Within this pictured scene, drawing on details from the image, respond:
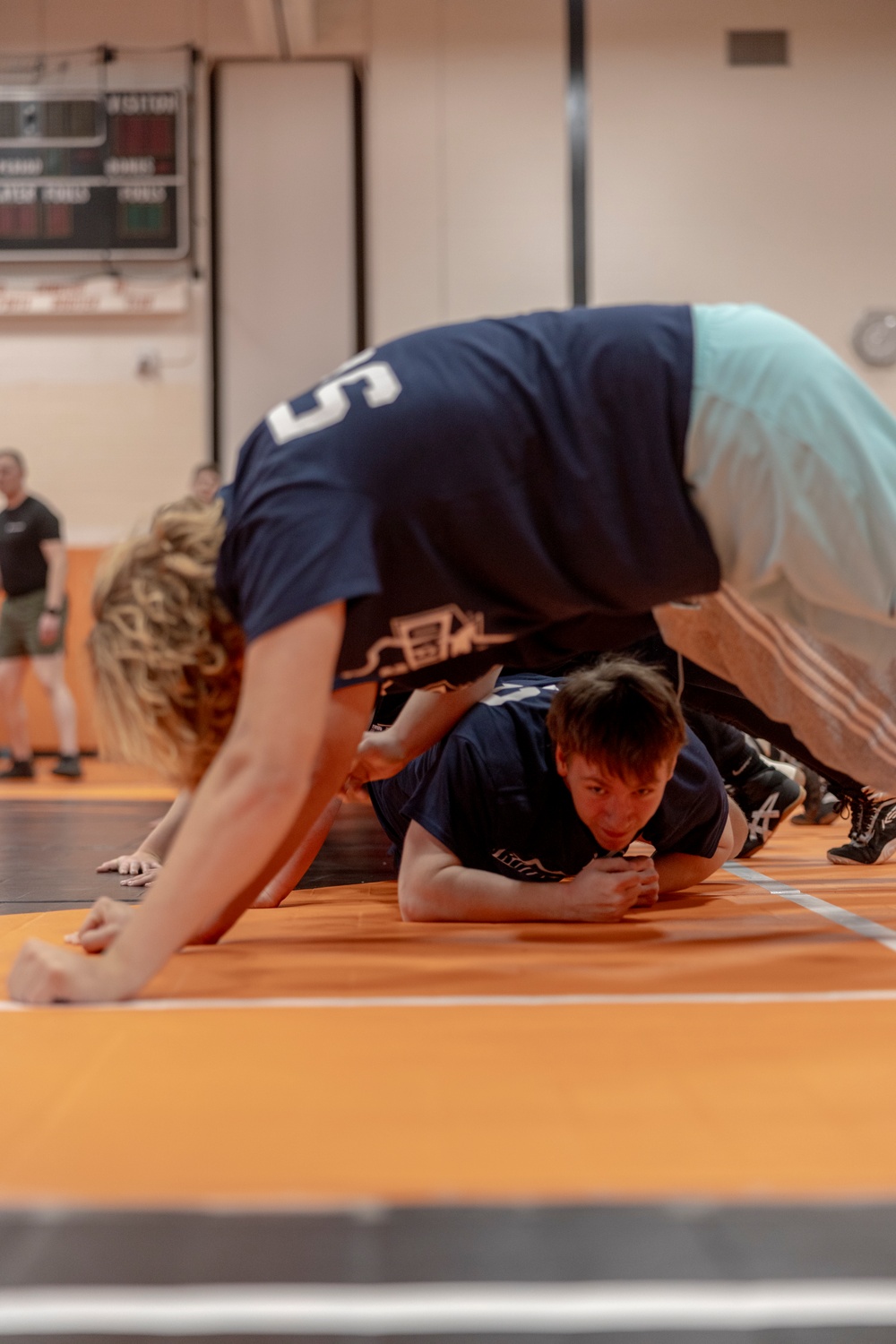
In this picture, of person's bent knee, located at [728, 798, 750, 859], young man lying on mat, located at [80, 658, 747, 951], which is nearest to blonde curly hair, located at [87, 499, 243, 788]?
young man lying on mat, located at [80, 658, 747, 951]

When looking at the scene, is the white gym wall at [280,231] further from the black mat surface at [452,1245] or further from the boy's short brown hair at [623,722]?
the black mat surface at [452,1245]

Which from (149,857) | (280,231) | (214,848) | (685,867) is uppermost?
(280,231)

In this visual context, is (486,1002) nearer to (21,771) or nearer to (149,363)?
(21,771)

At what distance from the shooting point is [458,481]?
4.87 feet

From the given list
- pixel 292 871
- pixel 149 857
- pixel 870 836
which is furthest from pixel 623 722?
pixel 149 857

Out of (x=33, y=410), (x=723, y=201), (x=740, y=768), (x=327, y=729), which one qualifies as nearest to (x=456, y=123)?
(x=723, y=201)

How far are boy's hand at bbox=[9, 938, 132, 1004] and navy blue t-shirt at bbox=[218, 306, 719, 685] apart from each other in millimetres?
477

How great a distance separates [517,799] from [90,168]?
266 inches

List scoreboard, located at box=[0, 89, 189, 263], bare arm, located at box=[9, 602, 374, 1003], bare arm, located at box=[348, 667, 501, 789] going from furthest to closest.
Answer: scoreboard, located at box=[0, 89, 189, 263]
bare arm, located at box=[348, 667, 501, 789]
bare arm, located at box=[9, 602, 374, 1003]

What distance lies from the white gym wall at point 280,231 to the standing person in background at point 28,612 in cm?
176

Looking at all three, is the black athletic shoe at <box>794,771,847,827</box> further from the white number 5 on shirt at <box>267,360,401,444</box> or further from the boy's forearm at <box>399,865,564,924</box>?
the white number 5 on shirt at <box>267,360,401,444</box>

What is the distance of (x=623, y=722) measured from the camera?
188 cm

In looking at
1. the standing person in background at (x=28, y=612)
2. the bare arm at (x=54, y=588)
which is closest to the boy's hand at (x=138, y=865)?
the standing person in background at (x=28, y=612)

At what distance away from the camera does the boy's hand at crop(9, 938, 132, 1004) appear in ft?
4.85
